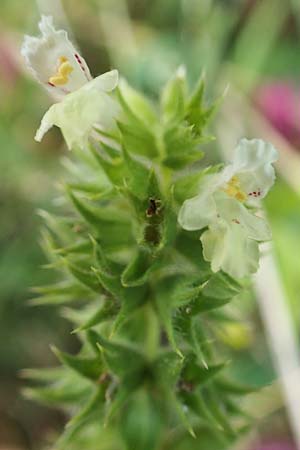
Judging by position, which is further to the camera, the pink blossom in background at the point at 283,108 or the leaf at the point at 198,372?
the pink blossom in background at the point at 283,108

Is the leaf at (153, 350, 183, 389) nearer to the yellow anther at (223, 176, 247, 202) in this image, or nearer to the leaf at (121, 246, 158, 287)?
the leaf at (121, 246, 158, 287)

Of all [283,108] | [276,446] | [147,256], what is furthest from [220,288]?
[283,108]

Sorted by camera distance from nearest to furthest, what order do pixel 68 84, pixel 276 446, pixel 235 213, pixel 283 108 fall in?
1. pixel 235 213
2. pixel 68 84
3. pixel 276 446
4. pixel 283 108

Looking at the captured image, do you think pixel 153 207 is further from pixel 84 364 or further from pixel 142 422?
pixel 142 422

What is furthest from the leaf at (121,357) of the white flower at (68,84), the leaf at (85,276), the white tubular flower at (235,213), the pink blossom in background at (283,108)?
the pink blossom in background at (283,108)

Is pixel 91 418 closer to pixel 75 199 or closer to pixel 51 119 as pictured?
pixel 75 199

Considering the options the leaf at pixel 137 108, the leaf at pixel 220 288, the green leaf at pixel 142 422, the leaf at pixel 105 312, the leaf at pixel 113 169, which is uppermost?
the leaf at pixel 137 108

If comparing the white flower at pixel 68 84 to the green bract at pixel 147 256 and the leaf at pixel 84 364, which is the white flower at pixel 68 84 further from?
the leaf at pixel 84 364
